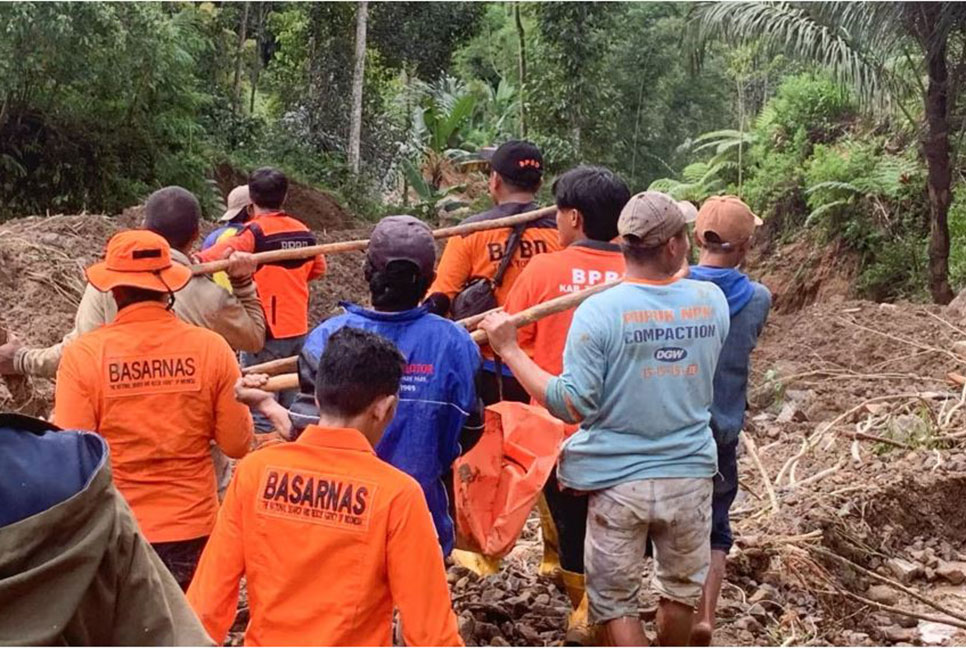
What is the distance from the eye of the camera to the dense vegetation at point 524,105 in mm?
16281

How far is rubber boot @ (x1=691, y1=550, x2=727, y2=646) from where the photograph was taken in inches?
176

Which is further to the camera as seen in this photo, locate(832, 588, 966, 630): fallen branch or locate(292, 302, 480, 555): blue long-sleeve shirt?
locate(832, 588, 966, 630): fallen branch

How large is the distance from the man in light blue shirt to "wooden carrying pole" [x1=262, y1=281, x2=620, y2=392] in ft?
0.70

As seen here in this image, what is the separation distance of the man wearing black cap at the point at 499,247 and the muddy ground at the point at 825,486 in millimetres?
1241

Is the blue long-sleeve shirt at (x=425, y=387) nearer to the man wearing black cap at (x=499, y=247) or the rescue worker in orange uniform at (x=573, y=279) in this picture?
the rescue worker in orange uniform at (x=573, y=279)

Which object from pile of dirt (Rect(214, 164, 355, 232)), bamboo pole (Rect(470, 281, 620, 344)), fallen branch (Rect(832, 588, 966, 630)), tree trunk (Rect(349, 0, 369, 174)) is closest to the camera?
bamboo pole (Rect(470, 281, 620, 344))

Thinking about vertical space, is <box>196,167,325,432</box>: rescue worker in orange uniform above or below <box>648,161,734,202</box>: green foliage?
above

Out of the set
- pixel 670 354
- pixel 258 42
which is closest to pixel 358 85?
pixel 258 42

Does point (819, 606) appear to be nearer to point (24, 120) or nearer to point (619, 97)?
point (24, 120)

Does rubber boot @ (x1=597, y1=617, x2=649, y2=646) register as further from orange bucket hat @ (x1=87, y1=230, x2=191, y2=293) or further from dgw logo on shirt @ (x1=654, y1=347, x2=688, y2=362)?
orange bucket hat @ (x1=87, y1=230, x2=191, y2=293)

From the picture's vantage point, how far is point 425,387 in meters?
3.70

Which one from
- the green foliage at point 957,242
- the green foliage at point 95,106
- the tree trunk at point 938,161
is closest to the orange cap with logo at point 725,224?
the tree trunk at point 938,161

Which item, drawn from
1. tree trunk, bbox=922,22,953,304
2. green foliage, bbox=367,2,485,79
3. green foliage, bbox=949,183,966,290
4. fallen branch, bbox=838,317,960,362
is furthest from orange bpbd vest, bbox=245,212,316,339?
green foliage, bbox=367,2,485,79

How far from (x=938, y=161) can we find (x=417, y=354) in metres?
13.3
